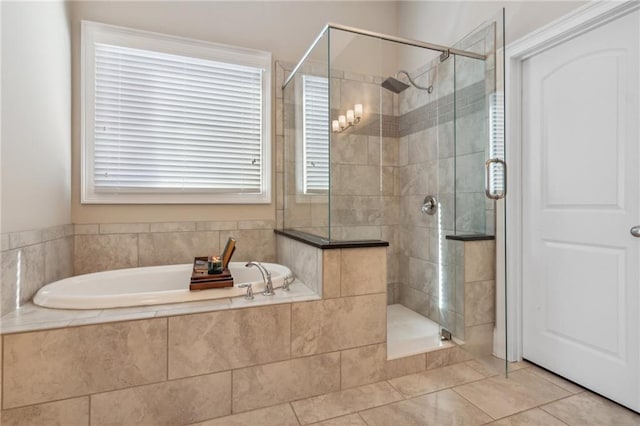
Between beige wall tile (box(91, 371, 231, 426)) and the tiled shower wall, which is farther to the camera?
the tiled shower wall

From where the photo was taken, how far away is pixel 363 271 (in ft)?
6.12

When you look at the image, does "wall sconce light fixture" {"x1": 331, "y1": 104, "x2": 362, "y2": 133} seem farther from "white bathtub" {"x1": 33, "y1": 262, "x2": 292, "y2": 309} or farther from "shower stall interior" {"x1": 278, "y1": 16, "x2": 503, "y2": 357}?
"white bathtub" {"x1": 33, "y1": 262, "x2": 292, "y2": 309}

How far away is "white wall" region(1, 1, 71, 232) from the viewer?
5.14 ft

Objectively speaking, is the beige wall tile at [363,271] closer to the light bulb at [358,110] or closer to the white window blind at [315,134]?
the white window blind at [315,134]

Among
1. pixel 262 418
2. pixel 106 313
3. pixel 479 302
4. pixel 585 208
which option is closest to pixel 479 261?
pixel 479 302

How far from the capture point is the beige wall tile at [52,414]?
1.29m

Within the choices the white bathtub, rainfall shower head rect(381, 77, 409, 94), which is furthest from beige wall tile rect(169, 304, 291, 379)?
rainfall shower head rect(381, 77, 409, 94)

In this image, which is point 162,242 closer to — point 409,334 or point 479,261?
point 409,334

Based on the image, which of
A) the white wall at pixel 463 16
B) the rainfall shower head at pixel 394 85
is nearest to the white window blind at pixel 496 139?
the white wall at pixel 463 16

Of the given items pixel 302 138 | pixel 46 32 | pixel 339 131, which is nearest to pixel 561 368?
pixel 339 131

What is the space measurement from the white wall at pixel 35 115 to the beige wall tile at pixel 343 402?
5.40 feet

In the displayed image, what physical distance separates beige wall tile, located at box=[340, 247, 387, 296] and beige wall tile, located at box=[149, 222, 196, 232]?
1.33 meters

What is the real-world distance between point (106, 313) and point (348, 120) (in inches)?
62.6

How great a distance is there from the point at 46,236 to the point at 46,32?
1.18 metres
